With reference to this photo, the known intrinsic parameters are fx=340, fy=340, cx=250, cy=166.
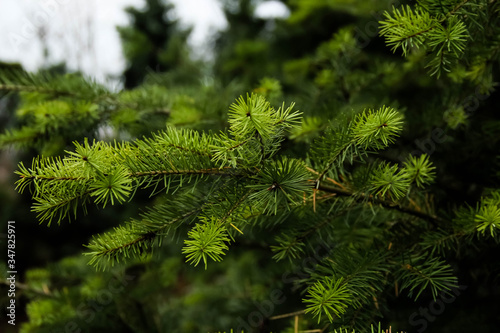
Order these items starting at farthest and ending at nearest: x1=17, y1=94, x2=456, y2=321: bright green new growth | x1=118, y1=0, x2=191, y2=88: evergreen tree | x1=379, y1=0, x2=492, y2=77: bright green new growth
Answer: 1. x1=118, y1=0, x2=191, y2=88: evergreen tree
2. x1=379, y1=0, x2=492, y2=77: bright green new growth
3. x1=17, y1=94, x2=456, y2=321: bright green new growth

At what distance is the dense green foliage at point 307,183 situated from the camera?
73 centimetres


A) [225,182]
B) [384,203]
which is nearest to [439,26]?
[384,203]

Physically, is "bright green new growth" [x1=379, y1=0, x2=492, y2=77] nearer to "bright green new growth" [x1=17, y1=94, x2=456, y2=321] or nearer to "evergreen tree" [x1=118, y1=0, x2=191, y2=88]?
"bright green new growth" [x1=17, y1=94, x2=456, y2=321]

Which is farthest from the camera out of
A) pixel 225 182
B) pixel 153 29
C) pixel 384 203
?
pixel 153 29

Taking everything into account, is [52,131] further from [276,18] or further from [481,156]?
[276,18]

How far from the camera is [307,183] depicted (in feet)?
2.65

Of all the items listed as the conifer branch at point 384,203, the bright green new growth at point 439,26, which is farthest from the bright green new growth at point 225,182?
the bright green new growth at point 439,26

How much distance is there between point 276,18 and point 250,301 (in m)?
2.54

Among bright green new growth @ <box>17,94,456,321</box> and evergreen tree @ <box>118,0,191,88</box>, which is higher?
evergreen tree @ <box>118,0,191,88</box>

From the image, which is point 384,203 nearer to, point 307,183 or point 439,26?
point 307,183

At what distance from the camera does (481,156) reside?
1.21 meters

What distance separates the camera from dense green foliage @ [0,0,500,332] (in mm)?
728

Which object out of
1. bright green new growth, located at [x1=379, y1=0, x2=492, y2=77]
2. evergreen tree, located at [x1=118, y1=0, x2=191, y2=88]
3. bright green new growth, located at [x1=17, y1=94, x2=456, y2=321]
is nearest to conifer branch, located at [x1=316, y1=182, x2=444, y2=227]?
bright green new growth, located at [x1=17, y1=94, x2=456, y2=321]

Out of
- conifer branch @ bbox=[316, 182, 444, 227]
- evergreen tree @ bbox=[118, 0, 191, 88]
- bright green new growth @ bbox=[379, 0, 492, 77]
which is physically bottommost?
conifer branch @ bbox=[316, 182, 444, 227]
